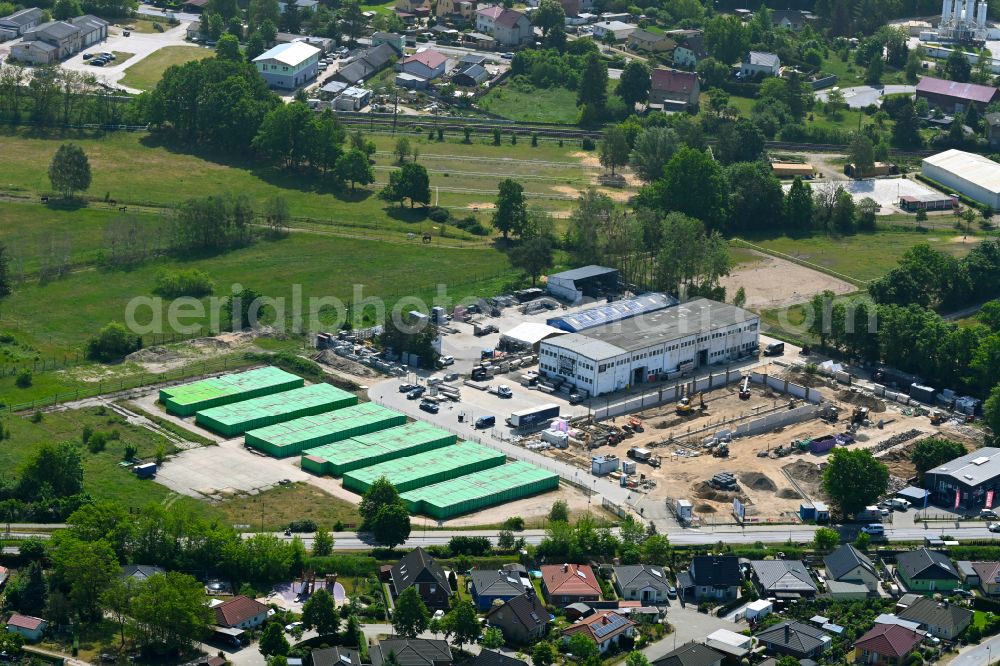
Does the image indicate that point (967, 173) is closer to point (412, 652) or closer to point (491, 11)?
point (491, 11)

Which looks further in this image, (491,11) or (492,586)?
(491,11)

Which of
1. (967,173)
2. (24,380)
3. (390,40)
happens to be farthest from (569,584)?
(390,40)

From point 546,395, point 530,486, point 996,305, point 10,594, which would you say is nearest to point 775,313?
point 996,305

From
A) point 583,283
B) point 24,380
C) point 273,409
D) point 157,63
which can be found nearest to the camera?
point 273,409

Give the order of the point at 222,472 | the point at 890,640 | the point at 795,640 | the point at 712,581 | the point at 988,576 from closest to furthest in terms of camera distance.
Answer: the point at 890,640, the point at 795,640, the point at 712,581, the point at 988,576, the point at 222,472

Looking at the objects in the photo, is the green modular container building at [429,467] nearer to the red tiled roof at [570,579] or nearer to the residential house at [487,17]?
the red tiled roof at [570,579]

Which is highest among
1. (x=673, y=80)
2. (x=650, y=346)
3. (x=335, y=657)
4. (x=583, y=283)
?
(x=673, y=80)

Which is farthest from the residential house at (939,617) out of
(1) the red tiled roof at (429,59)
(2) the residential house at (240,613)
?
(1) the red tiled roof at (429,59)

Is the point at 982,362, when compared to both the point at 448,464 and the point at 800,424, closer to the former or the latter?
the point at 800,424
